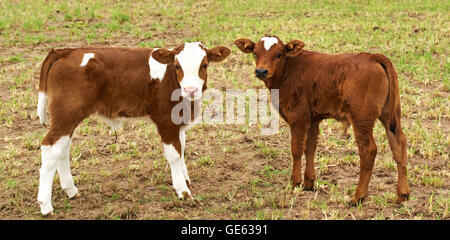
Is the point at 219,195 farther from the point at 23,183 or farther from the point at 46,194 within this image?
the point at 23,183

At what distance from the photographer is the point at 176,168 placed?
7.02 meters

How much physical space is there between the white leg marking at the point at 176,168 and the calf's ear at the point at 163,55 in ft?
3.74

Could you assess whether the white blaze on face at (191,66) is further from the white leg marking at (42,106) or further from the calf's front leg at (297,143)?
the white leg marking at (42,106)

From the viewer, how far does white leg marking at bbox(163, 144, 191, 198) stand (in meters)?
6.97

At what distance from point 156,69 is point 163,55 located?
10.9 inches

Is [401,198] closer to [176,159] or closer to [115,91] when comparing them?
[176,159]

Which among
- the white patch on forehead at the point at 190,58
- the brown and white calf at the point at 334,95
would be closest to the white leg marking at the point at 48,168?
the white patch on forehead at the point at 190,58

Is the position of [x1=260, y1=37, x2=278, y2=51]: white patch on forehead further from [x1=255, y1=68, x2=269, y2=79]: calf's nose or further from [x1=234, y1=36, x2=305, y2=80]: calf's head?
[x1=255, y1=68, x2=269, y2=79]: calf's nose

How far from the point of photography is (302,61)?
23.3 feet

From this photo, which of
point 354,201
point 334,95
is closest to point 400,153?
point 354,201

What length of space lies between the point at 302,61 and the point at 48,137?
346cm

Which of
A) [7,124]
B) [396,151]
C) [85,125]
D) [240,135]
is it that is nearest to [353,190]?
[396,151]

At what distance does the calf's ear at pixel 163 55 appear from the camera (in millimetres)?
6914

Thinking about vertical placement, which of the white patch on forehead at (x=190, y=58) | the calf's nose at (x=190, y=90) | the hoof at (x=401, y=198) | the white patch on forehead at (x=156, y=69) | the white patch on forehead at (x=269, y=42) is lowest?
the hoof at (x=401, y=198)
